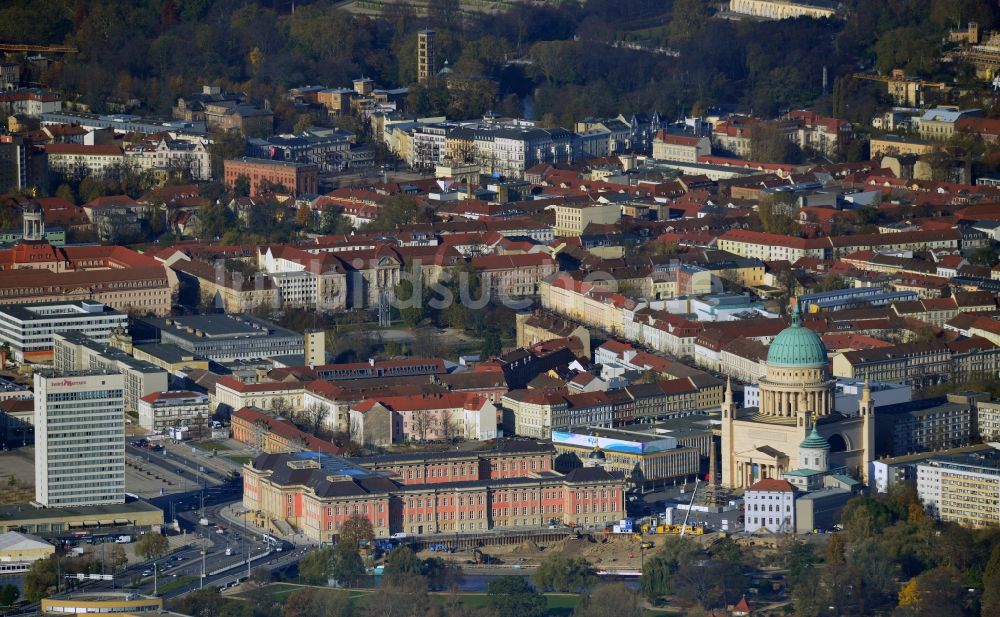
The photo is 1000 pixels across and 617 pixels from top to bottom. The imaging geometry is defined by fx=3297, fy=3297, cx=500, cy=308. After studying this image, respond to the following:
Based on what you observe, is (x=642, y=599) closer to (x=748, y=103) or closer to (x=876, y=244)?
(x=876, y=244)

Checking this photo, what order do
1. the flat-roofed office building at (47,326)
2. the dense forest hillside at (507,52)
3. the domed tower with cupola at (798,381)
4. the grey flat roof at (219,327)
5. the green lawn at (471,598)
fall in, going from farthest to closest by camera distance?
the dense forest hillside at (507,52), the flat-roofed office building at (47,326), the grey flat roof at (219,327), the domed tower with cupola at (798,381), the green lawn at (471,598)

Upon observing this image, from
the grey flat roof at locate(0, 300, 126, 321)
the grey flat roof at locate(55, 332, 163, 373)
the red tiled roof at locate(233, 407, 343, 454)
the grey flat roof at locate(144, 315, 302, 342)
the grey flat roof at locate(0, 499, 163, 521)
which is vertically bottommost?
the grey flat roof at locate(0, 499, 163, 521)

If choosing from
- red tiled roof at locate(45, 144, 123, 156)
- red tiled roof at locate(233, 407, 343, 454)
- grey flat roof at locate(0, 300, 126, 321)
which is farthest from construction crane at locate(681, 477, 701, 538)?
red tiled roof at locate(45, 144, 123, 156)

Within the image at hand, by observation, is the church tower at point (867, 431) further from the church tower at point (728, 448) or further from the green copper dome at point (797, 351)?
the church tower at point (728, 448)

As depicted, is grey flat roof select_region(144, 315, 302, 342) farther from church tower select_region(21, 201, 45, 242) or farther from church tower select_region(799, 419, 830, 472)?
church tower select_region(799, 419, 830, 472)

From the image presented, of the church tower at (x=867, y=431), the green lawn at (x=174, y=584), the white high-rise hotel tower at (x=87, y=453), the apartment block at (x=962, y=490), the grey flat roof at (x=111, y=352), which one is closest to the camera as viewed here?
the green lawn at (x=174, y=584)

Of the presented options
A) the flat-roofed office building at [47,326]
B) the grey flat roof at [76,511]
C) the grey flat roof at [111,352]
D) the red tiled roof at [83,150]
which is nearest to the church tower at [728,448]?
the grey flat roof at [76,511]

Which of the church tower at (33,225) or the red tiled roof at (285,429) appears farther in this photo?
the church tower at (33,225)

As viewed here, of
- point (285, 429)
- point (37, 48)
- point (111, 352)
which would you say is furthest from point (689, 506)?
point (37, 48)

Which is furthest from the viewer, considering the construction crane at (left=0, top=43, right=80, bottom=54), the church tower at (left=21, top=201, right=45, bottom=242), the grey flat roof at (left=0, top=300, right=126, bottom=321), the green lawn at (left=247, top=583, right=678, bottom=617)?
the construction crane at (left=0, top=43, right=80, bottom=54)
